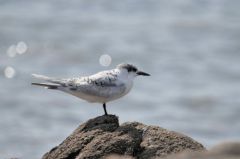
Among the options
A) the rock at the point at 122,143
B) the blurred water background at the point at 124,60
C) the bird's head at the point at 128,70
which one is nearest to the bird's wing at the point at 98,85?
the bird's head at the point at 128,70

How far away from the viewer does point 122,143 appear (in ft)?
Answer: 28.1

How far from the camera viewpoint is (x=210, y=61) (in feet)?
66.9

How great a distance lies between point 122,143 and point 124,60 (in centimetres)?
1122

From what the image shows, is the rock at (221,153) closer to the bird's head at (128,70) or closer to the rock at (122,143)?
the rock at (122,143)

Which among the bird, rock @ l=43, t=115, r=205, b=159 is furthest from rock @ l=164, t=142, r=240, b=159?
the bird

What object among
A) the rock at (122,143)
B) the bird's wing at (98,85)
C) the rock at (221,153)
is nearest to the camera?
the rock at (221,153)

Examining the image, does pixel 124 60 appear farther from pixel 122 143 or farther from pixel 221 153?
pixel 221 153

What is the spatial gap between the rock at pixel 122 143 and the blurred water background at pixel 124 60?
6.71m

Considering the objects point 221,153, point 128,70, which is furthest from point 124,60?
point 221,153

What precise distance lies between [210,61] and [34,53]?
419 cm

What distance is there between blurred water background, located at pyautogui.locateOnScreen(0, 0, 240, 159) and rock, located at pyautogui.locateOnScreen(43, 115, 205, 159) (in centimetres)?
671

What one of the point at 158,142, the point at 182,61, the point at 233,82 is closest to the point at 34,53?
the point at 182,61

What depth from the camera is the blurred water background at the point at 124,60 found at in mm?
17344

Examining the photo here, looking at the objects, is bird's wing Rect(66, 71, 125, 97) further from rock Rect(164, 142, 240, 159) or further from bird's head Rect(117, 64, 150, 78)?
rock Rect(164, 142, 240, 159)
